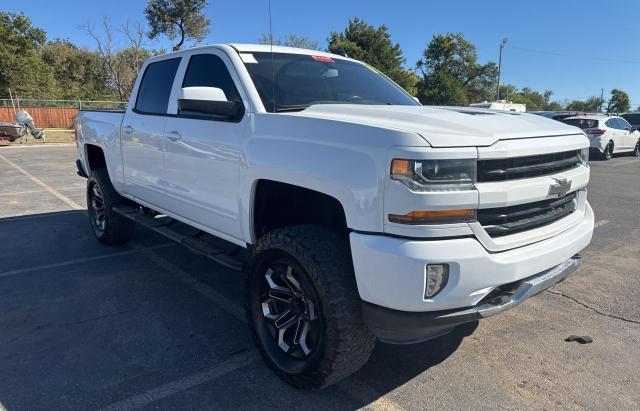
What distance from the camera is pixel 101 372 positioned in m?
3.05

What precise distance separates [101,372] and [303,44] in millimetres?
41189

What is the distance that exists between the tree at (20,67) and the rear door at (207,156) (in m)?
37.7

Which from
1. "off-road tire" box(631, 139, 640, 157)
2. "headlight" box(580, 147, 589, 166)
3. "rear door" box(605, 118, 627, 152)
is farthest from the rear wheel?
"headlight" box(580, 147, 589, 166)

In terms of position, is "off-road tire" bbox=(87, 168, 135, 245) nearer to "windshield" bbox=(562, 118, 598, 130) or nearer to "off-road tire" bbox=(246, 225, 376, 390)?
"off-road tire" bbox=(246, 225, 376, 390)

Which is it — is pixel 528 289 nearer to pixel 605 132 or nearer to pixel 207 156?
pixel 207 156

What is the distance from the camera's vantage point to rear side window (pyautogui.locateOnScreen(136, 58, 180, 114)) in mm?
4402

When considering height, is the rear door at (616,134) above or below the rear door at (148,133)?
below

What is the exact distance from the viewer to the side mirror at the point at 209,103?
315 centimetres

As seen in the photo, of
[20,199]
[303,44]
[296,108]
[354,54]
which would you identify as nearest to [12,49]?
[303,44]

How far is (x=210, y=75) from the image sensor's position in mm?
3799

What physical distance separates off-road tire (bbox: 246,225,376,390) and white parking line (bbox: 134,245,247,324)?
3.91 ft

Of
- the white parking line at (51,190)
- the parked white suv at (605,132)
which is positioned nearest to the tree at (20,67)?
the white parking line at (51,190)

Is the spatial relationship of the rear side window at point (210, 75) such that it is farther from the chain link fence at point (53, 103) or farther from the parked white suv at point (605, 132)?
the chain link fence at point (53, 103)

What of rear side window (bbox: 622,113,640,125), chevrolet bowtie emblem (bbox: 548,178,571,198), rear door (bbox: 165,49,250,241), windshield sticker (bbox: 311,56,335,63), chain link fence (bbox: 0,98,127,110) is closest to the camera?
chevrolet bowtie emblem (bbox: 548,178,571,198)
